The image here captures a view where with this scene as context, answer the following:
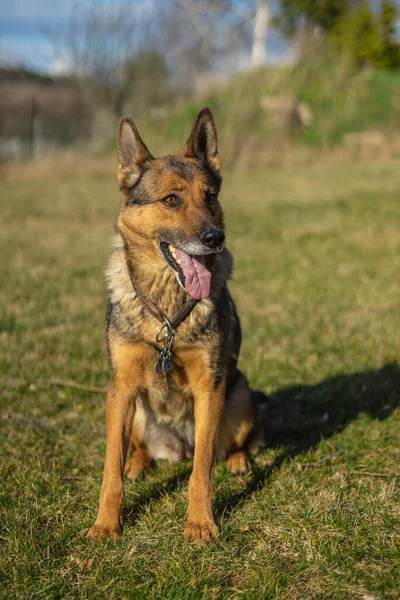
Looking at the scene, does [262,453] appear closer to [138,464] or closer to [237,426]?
[237,426]

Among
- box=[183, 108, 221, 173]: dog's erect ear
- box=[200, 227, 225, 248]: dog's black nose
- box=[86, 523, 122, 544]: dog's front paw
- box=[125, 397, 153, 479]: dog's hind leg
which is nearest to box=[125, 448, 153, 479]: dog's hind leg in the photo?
box=[125, 397, 153, 479]: dog's hind leg

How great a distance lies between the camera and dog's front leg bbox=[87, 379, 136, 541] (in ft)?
10.6

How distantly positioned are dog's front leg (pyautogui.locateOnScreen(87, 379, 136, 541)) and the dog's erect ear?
154cm

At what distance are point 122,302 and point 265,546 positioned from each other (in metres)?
1.55

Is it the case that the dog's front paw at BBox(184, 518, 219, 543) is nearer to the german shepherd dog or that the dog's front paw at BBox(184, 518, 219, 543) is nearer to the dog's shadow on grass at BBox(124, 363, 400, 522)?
the german shepherd dog

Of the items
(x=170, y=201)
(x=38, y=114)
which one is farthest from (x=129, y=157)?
(x=38, y=114)

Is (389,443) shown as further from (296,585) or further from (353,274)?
(353,274)

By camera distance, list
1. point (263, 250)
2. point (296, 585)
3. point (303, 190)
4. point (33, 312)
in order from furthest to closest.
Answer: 1. point (303, 190)
2. point (263, 250)
3. point (33, 312)
4. point (296, 585)

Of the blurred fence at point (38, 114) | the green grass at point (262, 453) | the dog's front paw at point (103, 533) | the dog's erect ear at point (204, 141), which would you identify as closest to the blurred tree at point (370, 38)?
the blurred fence at point (38, 114)

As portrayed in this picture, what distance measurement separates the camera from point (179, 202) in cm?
359

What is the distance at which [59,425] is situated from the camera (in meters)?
4.78

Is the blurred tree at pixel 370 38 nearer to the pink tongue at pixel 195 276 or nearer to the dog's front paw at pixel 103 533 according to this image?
the pink tongue at pixel 195 276

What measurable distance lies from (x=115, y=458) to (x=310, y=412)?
2.13 m

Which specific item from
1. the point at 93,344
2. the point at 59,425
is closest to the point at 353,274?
the point at 93,344
